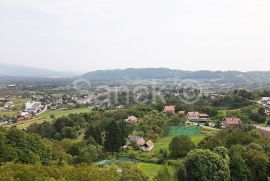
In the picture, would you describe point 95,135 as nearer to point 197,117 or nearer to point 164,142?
point 164,142

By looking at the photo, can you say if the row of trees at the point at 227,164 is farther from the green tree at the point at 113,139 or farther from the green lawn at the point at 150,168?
the green tree at the point at 113,139

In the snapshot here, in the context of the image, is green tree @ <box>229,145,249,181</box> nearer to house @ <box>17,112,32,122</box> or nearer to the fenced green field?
the fenced green field

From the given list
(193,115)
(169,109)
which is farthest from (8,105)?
(193,115)

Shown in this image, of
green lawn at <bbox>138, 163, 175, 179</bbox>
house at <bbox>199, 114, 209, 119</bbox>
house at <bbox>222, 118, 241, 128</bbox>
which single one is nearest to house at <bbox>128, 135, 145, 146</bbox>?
green lawn at <bbox>138, 163, 175, 179</bbox>

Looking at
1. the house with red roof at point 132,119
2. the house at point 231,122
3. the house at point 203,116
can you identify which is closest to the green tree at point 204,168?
the house at point 231,122

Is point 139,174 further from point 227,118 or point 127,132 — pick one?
point 227,118

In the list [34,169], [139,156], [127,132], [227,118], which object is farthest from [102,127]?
[34,169]

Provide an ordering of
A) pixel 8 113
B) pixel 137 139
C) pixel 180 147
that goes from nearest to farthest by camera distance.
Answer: pixel 180 147 → pixel 137 139 → pixel 8 113
